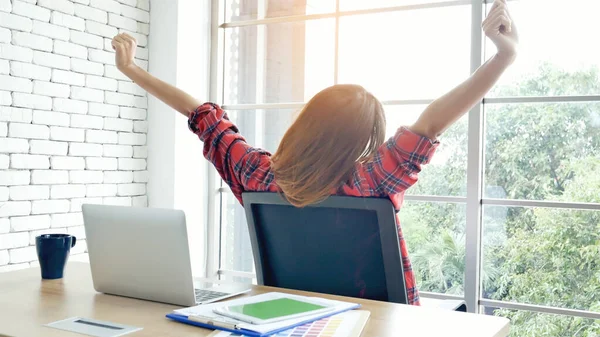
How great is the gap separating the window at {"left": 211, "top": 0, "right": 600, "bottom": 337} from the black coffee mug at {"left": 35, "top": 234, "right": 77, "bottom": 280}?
74.5 inches

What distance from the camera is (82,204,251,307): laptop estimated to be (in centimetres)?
131

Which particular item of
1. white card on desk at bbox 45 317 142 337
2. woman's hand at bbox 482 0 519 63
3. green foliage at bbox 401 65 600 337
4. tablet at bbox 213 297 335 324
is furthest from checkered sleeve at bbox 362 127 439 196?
green foliage at bbox 401 65 600 337

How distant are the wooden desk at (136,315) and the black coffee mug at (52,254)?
0.28 feet

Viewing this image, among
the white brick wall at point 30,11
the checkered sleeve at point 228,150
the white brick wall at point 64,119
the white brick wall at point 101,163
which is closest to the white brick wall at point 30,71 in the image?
the white brick wall at point 64,119

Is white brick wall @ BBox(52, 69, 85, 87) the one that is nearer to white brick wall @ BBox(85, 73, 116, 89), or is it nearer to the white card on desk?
white brick wall @ BBox(85, 73, 116, 89)

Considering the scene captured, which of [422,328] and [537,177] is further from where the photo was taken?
[537,177]

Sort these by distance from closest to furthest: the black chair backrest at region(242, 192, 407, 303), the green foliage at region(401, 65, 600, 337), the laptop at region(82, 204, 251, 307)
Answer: the laptop at region(82, 204, 251, 307)
the black chair backrest at region(242, 192, 407, 303)
the green foliage at region(401, 65, 600, 337)

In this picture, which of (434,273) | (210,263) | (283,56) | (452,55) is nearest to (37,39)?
(283,56)

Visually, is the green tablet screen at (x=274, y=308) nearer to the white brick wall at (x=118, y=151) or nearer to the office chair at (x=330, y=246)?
the office chair at (x=330, y=246)

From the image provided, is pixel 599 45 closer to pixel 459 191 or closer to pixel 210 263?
pixel 459 191

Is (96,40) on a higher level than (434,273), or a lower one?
higher

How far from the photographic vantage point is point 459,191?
3.06m

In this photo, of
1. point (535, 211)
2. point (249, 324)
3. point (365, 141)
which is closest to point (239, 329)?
point (249, 324)

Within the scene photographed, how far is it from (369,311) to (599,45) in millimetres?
1989
